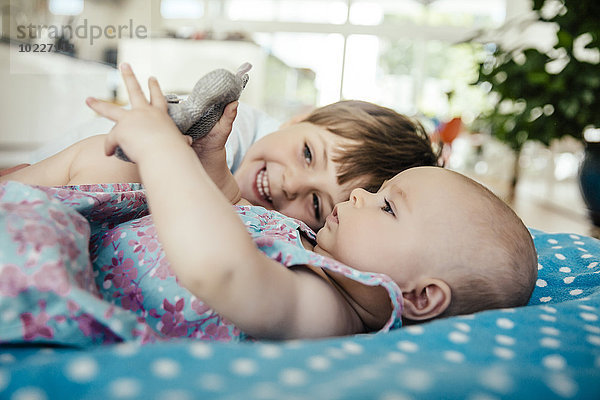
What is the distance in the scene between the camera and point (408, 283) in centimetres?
77

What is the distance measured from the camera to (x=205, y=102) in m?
0.73

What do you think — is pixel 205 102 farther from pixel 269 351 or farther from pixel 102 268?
pixel 269 351

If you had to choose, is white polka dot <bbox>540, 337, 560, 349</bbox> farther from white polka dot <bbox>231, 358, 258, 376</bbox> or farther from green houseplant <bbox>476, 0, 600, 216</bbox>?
green houseplant <bbox>476, 0, 600, 216</bbox>

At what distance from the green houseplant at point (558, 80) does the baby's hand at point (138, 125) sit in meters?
2.69

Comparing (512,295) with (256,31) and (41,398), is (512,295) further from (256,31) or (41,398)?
(256,31)

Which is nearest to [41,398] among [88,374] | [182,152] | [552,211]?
[88,374]

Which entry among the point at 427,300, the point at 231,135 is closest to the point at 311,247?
the point at 427,300

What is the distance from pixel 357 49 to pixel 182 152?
6.40 meters

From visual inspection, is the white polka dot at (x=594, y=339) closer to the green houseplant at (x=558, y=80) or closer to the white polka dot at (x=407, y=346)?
the white polka dot at (x=407, y=346)

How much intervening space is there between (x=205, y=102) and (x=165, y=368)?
0.41 m

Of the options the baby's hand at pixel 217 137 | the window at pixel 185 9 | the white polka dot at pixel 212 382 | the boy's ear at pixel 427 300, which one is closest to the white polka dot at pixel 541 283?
the boy's ear at pixel 427 300

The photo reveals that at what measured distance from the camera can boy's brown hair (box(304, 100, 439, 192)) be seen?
3.77ft

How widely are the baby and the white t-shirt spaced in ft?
2.31

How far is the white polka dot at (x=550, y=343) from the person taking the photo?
0.54 meters
